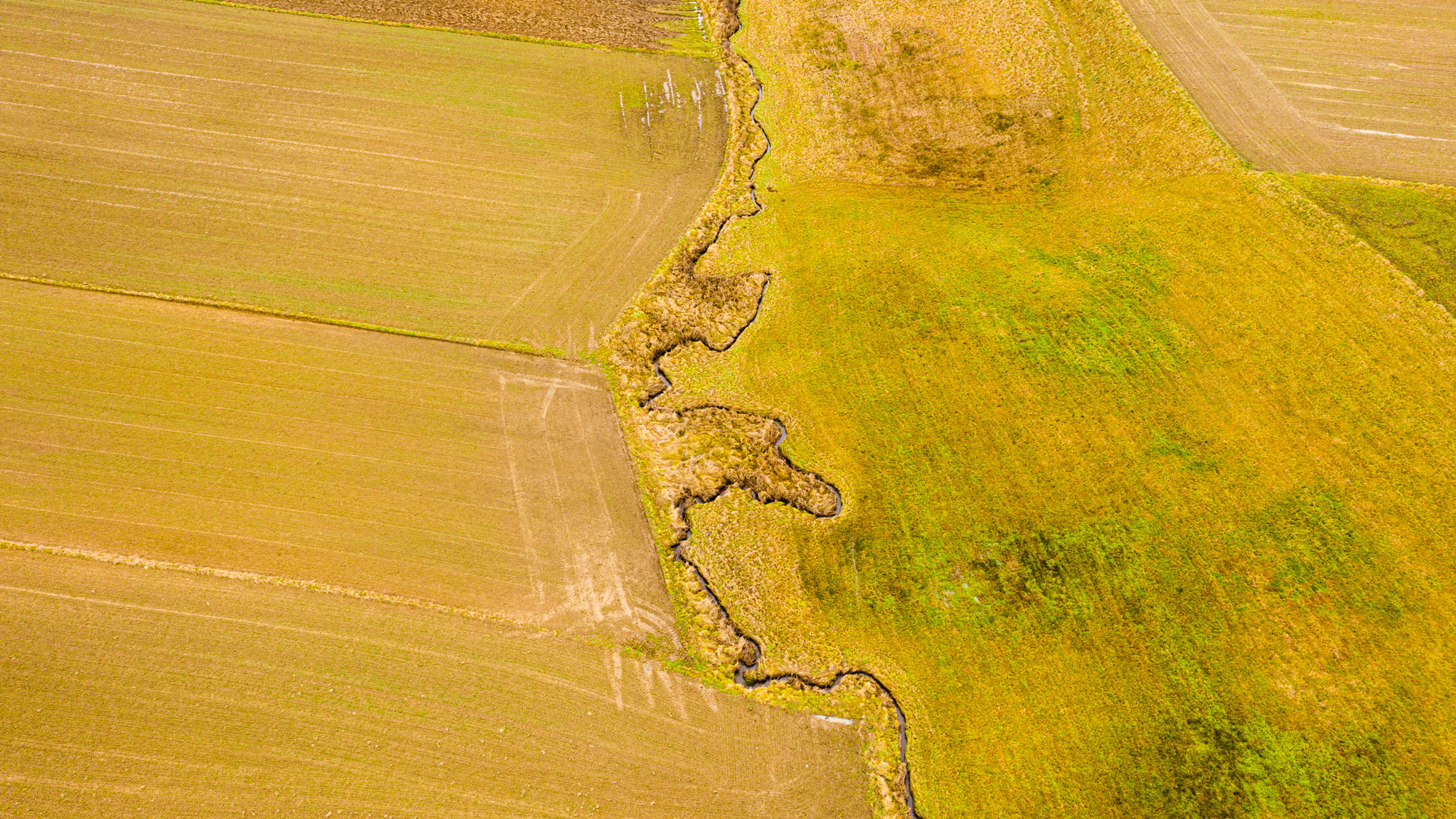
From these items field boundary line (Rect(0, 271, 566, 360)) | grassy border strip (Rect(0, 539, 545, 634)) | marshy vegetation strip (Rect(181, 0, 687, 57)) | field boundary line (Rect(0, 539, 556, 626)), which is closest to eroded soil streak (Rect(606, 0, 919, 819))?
field boundary line (Rect(0, 271, 566, 360))

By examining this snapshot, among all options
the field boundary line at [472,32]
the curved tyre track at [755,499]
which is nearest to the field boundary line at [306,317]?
the curved tyre track at [755,499]

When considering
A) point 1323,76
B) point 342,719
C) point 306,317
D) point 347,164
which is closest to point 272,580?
point 342,719

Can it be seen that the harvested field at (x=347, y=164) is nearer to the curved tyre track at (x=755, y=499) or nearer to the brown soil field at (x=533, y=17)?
the brown soil field at (x=533, y=17)

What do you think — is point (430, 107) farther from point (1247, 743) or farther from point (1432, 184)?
point (1432, 184)

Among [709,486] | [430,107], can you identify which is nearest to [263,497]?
[709,486]

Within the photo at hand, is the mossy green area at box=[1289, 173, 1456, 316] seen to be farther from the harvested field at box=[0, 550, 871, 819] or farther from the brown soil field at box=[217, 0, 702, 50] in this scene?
the brown soil field at box=[217, 0, 702, 50]
